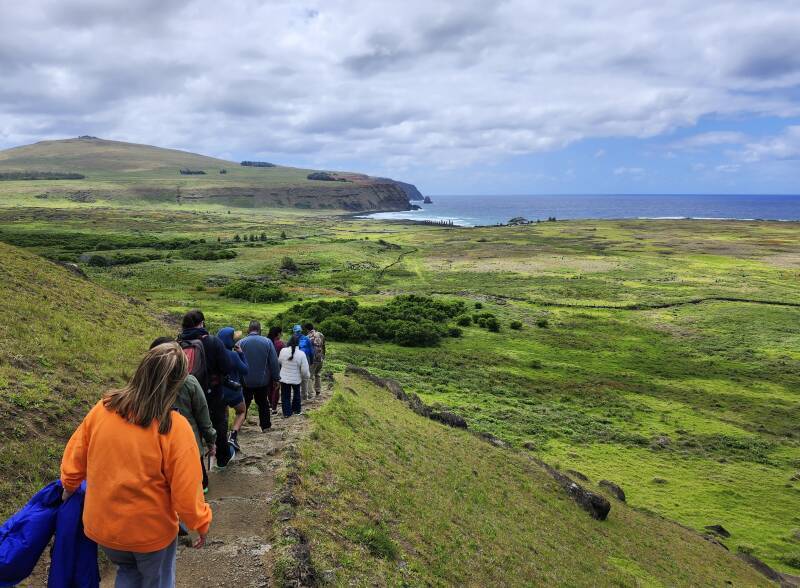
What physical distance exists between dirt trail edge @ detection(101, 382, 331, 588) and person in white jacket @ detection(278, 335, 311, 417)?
187 cm

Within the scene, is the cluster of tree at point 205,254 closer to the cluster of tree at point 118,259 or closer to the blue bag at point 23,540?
the cluster of tree at point 118,259

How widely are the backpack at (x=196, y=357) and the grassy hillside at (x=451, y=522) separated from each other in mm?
3366

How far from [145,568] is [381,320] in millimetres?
45690

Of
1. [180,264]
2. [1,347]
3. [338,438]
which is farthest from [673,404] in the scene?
[180,264]

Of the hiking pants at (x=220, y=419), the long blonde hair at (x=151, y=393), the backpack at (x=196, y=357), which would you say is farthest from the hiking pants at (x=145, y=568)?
the hiking pants at (x=220, y=419)

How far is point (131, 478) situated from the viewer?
5.33 metres

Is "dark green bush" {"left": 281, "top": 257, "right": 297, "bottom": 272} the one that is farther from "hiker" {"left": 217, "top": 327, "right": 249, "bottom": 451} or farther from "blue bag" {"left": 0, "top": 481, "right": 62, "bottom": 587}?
"blue bag" {"left": 0, "top": 481, "right": 62, "bottom": 587}

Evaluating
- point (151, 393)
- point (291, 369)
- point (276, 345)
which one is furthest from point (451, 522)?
point (151, 393)

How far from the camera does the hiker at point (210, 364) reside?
32.8ft

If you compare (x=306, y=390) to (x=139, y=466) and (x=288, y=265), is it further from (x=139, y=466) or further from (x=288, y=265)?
(x=288, y=265)

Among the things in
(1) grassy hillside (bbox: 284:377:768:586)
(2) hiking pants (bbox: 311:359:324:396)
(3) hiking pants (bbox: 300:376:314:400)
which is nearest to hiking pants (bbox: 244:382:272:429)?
(1) grassy hillside (bbox: 284:377:768:586)

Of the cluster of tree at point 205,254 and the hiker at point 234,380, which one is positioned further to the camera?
the cluster of tree at point 205,254

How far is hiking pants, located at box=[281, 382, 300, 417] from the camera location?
16719 mm

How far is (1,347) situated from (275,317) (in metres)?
33.8
